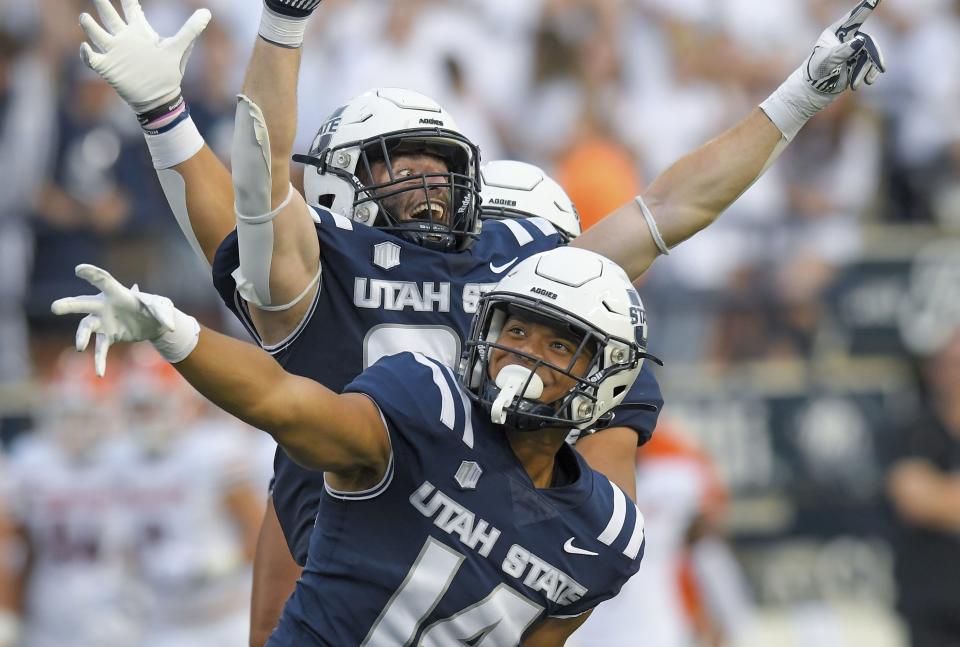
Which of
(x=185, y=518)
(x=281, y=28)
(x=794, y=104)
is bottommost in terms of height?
(x=185, y=518)

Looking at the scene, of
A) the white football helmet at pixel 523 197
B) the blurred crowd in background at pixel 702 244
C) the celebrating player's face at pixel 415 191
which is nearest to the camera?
the celebrating player's face at pixel 415 191

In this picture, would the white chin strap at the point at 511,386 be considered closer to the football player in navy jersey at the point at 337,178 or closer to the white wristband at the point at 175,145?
the football player in navy jersey at the point at 337,178

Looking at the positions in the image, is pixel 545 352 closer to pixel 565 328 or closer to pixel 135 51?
pixel 565 328

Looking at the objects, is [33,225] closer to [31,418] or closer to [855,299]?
[31,418]

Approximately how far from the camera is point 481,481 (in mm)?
3475

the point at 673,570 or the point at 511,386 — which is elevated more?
the point at 673,570

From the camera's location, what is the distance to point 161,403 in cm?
783

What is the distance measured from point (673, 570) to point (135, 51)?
5.01 metres

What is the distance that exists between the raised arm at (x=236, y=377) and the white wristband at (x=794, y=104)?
172 centimetres

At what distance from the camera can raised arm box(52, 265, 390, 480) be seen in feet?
9.89

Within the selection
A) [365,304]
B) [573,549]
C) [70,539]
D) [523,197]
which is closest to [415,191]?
[365,304]

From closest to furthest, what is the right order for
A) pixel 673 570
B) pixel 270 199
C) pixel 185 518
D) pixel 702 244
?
pixel 270 199, pixel 185 518, pixel 673 570, pixel 702 244

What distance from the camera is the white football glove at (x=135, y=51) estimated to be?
11.8 ft

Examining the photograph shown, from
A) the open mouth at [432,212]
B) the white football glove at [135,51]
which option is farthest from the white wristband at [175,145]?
the open mouth at [432,212]
